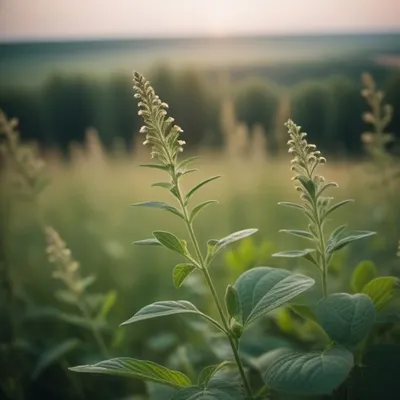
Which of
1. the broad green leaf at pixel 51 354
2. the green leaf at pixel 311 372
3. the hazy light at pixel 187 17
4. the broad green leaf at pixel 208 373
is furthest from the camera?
the hazy light at pixel 187 17

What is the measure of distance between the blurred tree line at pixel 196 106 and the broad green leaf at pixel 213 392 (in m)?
0.57

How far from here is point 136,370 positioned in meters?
0.50

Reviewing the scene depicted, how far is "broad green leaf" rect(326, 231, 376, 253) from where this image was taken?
0.51 m

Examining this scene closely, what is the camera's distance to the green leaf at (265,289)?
0.49m

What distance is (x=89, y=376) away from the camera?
880 mm

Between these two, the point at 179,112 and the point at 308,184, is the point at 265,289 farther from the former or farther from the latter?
the point at 179,112

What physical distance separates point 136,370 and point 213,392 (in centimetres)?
6

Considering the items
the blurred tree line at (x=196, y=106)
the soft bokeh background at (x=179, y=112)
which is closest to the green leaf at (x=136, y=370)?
the soft bokeh background at (x=179, y=112)

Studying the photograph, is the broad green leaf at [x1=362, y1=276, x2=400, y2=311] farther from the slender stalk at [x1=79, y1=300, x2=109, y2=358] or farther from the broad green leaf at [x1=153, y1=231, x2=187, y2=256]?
the slender stalk at [x1=79, y1=300, x2=109, y2=358]

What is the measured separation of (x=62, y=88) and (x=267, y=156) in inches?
14.7

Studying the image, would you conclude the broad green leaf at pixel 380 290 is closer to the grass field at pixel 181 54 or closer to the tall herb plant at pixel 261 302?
the tall herb plant at pixel 261 302

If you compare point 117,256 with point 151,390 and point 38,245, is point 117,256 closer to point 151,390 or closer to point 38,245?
point 38,245

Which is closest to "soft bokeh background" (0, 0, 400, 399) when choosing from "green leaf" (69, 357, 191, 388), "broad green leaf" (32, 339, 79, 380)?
"broad green leaf" (32, 339, 79, 380)

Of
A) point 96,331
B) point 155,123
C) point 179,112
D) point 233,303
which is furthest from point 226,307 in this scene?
point 179,112
